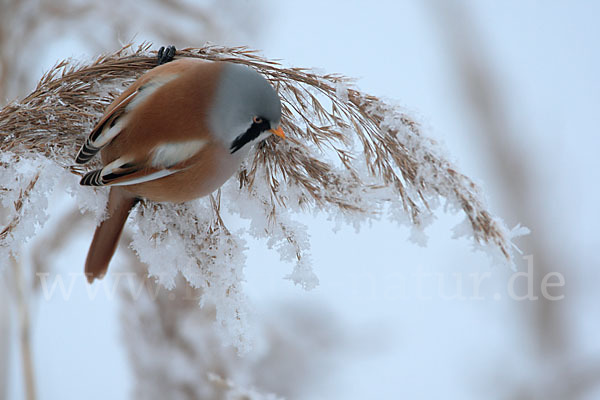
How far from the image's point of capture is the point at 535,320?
8.32 feet

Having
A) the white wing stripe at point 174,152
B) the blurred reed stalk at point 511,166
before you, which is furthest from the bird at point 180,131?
the blurred reed stalk at point 511,166

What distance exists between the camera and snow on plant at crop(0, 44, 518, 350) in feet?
2.79

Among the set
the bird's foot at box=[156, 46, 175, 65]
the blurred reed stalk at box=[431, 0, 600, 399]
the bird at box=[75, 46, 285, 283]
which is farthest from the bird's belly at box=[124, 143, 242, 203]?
the blurred reed stalk at box=[431, 0, 600, 399]

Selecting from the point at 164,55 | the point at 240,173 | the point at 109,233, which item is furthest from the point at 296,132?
the point at 109,233

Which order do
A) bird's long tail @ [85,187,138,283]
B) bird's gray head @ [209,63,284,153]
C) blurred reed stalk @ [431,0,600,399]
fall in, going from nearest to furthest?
bird's gray head @ [209,63,284,153] < bird's long tail @ [85,187,138,283] < blurred reed stalk @ [431,0,600,399]

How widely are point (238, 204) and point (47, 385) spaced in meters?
2.15

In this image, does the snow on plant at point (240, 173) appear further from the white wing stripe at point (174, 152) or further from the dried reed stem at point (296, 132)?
the white wing stripe at point (174, 152)

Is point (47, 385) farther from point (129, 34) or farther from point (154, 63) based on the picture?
point (154, 63)

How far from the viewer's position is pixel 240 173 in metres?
0.93

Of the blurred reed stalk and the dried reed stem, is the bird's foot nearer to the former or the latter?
the dried reed stem

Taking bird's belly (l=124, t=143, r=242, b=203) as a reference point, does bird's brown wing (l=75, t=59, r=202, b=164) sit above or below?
above

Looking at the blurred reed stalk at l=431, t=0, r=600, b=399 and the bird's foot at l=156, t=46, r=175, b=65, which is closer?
the bird's foot at l=156, t=46, r=175, b=65

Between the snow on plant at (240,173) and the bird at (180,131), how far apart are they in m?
0.08

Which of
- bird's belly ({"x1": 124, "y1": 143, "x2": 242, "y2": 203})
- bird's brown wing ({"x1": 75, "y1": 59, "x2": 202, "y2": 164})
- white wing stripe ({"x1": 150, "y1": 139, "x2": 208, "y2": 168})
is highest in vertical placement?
bird's brown wing ({"x1": 75, "y1": 59, "x2": 202, "y2": 164})
